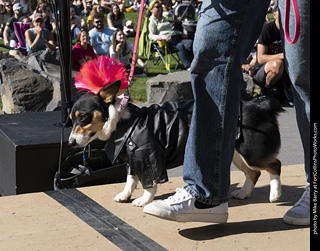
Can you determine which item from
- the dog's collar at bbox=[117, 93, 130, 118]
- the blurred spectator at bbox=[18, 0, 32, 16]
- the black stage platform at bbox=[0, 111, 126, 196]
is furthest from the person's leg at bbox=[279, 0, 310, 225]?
the blurred spectator at bbox=[18, 0, 32, 16]

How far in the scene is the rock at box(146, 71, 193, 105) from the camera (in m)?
8.77

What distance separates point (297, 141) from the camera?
A: 6426 millimetres

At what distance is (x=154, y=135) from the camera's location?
3.23 m

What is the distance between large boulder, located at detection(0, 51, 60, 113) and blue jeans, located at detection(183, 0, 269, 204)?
18.4ft

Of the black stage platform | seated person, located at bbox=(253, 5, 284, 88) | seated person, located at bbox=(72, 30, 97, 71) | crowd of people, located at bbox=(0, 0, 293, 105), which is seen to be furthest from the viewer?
seated person, located at bbox=(72, 30, 97, 71)

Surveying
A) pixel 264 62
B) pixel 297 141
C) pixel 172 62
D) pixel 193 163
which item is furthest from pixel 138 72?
pixel 193 163

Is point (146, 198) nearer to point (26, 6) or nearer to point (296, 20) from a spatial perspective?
point (296, 20)

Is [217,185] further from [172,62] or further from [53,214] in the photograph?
[172,62]

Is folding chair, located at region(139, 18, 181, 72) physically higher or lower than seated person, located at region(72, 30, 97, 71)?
lower

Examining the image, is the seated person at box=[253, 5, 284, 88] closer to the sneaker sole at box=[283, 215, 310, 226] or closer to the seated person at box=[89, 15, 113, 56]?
the seated person at box=[89, 15, 113, 56]

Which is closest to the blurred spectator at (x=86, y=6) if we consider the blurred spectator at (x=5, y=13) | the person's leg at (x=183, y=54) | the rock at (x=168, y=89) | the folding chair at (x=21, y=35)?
the blurred spectator at (x=5, y=13)

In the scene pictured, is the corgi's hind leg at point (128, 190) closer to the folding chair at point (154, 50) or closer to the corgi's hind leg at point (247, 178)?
the corgi's hind leg at point (247, 178)

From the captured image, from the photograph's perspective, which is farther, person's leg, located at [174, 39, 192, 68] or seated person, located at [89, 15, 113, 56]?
person's leg, located at [174, 39, 192, 68]

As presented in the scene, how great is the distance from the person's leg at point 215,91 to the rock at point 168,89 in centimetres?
628
